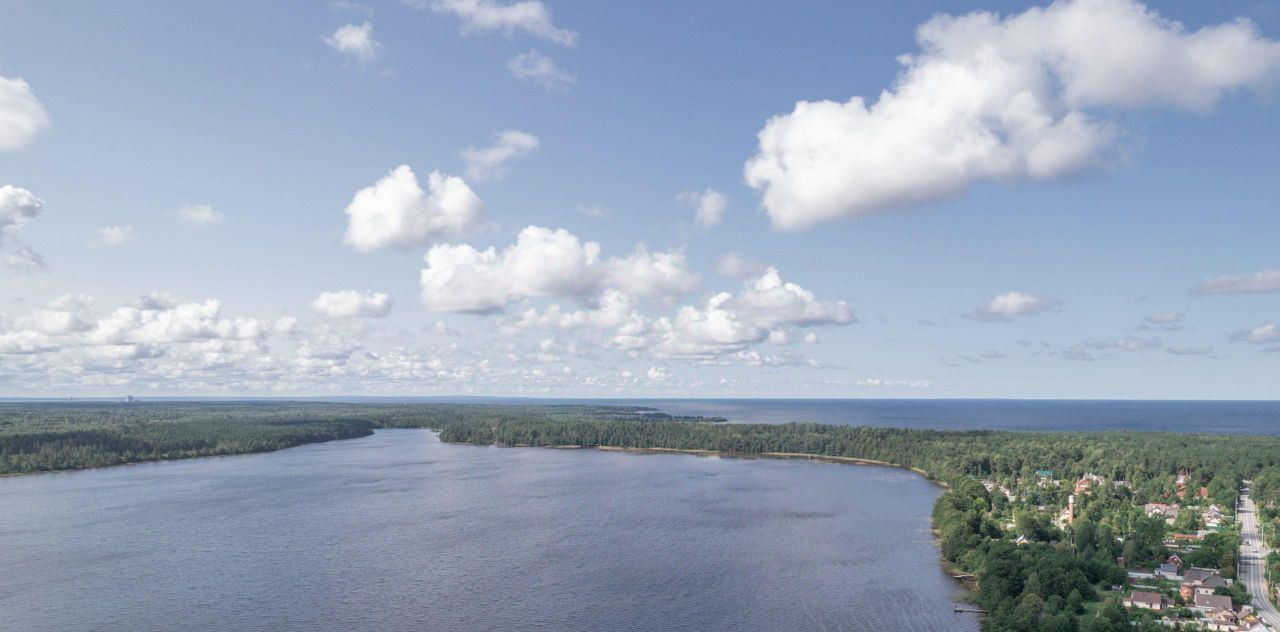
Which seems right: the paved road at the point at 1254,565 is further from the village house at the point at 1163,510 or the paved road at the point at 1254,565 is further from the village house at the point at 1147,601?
the village house at the point at 1163,510

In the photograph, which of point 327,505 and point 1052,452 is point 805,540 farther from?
point 1052,452

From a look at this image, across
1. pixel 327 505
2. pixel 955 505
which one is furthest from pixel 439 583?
pixel 955 505

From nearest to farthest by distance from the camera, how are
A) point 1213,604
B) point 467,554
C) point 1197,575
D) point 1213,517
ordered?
point 1213,604, point 1197,575, point 467,554, point 1213,517

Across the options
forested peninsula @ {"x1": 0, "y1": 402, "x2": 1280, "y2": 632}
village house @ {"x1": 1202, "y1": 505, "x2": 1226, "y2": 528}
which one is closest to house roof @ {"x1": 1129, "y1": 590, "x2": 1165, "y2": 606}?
forested peninsula @ {"x1": 0, "y1": 402, "x2": 1280, "y2": 632}

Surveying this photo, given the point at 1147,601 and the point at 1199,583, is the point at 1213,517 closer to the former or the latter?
the point at 1199,583

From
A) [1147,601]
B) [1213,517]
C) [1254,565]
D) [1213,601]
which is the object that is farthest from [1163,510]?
[1147,601]

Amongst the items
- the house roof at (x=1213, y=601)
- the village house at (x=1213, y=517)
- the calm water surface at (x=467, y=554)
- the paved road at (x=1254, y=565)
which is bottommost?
the calm water surface at (x=467, y=554)

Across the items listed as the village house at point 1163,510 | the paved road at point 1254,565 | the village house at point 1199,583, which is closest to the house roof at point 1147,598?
the village house at point 1199,583
